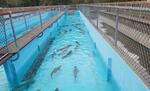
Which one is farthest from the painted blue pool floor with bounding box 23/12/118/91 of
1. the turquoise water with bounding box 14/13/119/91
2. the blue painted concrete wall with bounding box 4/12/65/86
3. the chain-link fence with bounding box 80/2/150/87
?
the chain-link fence with bounding box 80/2/150/87

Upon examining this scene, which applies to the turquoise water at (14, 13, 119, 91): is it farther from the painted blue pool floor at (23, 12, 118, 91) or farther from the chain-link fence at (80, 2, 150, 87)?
the chain-link fence at (80, 2, 150, 87)

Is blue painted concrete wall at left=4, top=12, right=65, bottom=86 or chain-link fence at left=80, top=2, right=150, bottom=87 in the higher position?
chain-link fence at left=80, top=2, right=150, bottom=87

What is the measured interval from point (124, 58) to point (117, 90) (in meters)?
1.39

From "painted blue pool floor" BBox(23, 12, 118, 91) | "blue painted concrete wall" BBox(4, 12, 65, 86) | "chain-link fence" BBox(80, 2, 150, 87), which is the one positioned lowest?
"painted blue pool floor" BBox(23, 12, 118, 91)

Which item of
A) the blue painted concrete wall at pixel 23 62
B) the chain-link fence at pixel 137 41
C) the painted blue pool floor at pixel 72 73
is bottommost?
the painted blue pool floor at pixel 72 73

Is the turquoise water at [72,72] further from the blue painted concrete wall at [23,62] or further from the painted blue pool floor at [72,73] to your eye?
the blue painted concrete wall at [23,62]

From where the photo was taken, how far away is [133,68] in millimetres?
3471

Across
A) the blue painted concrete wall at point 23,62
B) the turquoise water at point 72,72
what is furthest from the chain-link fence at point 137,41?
the blue painted concrete wall at point 23,62

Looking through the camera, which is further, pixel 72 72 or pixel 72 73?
pixel 72 72

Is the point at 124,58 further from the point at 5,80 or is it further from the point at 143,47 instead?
the point at 5,80

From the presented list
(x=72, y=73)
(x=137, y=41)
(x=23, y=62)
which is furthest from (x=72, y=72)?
(x=137, y=41)

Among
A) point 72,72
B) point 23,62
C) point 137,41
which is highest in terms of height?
point 137,41

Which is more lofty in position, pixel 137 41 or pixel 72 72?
pixel 137 41

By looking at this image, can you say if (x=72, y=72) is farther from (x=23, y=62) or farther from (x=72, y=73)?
(x=23, y=62)
